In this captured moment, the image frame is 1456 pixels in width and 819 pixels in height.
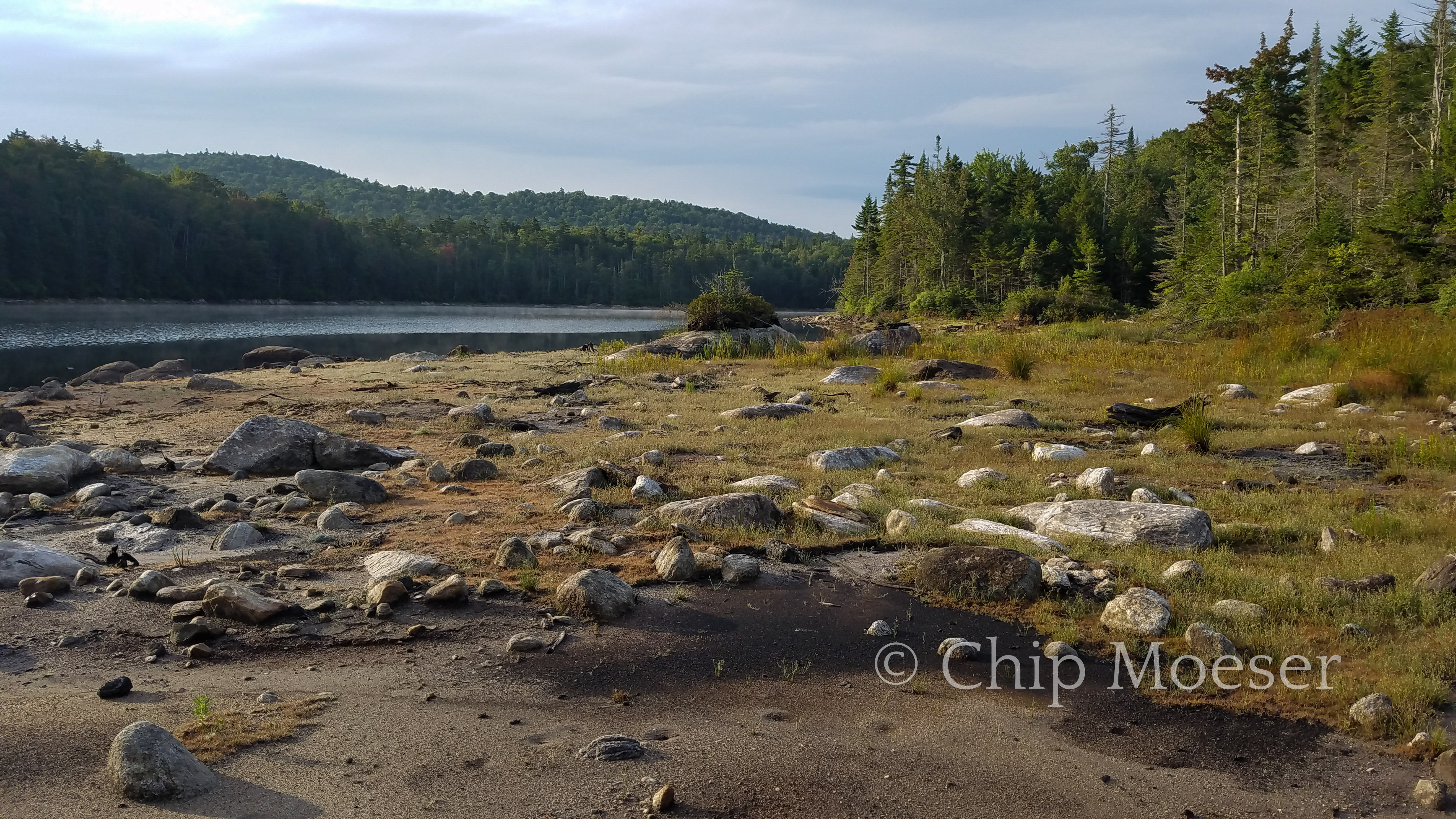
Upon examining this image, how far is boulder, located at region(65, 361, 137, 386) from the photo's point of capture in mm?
18766

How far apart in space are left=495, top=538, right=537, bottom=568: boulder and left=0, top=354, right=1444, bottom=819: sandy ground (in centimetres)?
40

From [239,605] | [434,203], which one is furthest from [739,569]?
[434,203]

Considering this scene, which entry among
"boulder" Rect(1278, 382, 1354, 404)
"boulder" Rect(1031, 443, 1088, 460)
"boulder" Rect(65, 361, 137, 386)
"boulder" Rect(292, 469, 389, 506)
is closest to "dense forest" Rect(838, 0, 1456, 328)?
"boulder" Rect(1278, 382, 1354, 404)

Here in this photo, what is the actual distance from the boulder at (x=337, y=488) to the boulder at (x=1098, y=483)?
541 centimetres

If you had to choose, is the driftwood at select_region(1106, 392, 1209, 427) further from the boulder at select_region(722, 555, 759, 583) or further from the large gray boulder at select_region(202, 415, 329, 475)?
the large gray boulder at select_region(202, 415, 329, 475)

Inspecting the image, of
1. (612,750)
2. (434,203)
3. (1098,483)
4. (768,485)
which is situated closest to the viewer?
(612,750)

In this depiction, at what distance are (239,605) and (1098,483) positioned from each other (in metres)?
5.76

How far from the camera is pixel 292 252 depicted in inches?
3563

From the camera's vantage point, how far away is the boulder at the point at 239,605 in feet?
14.3

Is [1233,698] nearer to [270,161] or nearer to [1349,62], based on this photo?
[1349,62]

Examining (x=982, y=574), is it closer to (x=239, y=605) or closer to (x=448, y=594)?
(x=448, y=594)

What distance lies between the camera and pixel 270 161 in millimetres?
161625

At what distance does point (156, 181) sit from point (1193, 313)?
90.2 meters

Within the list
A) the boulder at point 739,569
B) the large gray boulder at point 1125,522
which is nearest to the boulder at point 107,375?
the boulder at point 739,569
